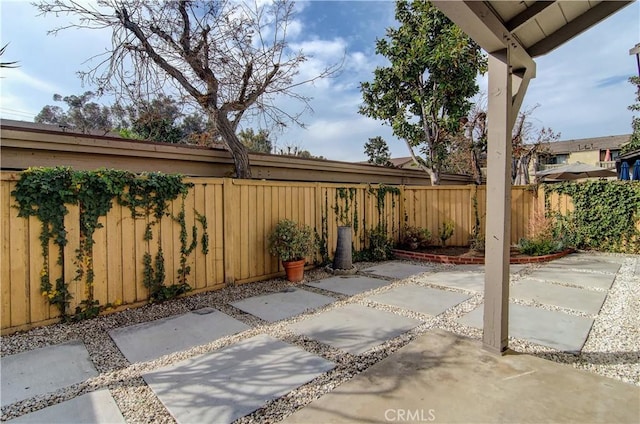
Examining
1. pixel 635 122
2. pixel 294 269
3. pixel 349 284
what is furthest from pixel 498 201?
pixel 635 122

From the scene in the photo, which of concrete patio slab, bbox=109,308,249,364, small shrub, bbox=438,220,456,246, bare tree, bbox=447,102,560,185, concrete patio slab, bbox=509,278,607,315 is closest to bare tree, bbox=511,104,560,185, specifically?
bare tree, bbox=447,102,560,185

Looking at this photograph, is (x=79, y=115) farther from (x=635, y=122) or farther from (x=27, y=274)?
(x=635, y=122)

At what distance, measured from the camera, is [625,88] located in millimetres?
13133

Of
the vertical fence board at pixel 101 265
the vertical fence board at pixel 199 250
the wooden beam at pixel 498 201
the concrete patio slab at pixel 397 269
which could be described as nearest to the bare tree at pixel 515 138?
the concrete patio slab at pixel 397 269

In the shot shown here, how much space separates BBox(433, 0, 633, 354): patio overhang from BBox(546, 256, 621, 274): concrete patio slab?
4.78 meters

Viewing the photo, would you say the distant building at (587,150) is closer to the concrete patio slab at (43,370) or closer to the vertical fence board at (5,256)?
the concrete patio slab at (43,370)

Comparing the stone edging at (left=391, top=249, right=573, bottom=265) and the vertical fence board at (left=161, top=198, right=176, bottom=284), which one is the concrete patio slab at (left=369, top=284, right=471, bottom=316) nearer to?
the stone edging at (left=391, top=249, right=573, bottom=265)

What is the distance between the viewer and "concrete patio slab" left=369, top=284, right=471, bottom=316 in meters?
3.88

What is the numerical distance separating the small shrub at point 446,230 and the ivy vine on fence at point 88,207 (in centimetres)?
644

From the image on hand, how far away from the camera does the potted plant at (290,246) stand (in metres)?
5.18

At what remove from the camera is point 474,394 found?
205 centimetres

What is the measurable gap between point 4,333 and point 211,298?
205 centimetres

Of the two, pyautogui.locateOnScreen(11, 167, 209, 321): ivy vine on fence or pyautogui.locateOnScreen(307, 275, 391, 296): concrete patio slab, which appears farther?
pyautogui.locateOnScreen(307, 275, 391, 296): concrete patio slab

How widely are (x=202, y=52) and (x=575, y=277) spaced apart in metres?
7.42
